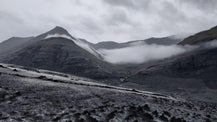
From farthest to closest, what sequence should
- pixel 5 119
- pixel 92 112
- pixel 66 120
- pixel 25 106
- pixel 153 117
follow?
pixel 153 117 < pixel 92 112 < pixel 25 106 < pixel 66 120 < pixel 5 119

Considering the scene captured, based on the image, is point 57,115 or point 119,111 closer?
point 57,115

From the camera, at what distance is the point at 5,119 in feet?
101

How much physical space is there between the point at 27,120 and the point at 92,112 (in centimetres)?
1242

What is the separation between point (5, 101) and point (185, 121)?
1145 inches

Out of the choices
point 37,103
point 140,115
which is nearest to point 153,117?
point 140,115

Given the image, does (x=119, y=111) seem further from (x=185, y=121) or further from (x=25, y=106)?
(x=25, y=106)

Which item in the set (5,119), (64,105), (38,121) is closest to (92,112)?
(64,105)

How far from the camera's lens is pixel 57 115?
35.7 meters

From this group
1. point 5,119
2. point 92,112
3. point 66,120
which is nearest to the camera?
point 5,119

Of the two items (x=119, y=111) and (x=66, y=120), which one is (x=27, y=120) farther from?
(x=119, y=111)

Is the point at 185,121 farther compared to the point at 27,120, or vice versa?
the point at 185,121

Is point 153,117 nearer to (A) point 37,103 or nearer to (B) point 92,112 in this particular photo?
(B) point 92,112

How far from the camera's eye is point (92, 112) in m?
41.6

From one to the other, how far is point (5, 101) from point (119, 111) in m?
18.2
